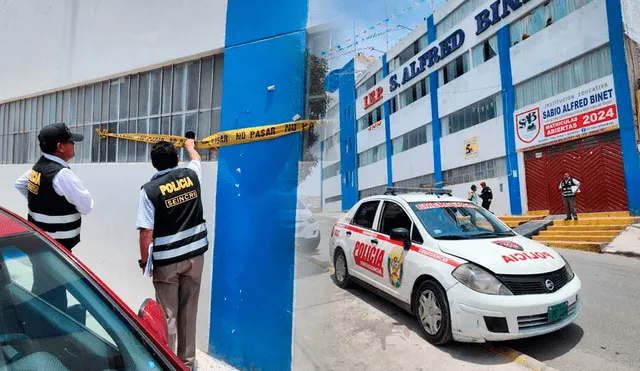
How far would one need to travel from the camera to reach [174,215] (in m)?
2.12

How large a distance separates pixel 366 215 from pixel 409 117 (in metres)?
4.29

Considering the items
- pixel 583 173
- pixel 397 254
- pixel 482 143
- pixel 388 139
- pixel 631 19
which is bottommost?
pixel 397 254

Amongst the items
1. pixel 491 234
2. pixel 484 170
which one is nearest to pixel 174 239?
pixel 491 234

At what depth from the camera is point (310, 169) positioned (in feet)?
7.28

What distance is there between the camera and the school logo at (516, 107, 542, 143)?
11.1 meters

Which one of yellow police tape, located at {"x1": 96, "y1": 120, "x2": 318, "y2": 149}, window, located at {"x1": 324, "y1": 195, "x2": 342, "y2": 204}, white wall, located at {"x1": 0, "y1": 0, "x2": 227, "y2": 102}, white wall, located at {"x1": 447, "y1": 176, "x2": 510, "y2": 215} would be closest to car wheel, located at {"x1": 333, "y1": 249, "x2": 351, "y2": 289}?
window, located at {"x1": 324, "y1": 195, "x2": 342, "y2": 204}

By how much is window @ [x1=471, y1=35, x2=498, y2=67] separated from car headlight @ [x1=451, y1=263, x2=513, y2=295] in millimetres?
10926

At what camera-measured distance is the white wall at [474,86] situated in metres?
11.9

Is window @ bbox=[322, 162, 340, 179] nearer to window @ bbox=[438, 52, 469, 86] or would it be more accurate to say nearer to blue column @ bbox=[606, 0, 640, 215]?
window @ bbox=[438, 52, 469, 86]

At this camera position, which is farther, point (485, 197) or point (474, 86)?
point (474, 86)

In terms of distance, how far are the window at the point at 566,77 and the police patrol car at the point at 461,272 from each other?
8.62 metres

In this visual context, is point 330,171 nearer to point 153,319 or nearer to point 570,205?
point 153,319

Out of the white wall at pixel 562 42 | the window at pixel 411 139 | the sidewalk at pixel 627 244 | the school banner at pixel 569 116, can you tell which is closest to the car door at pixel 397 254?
the window at pixel 411 139

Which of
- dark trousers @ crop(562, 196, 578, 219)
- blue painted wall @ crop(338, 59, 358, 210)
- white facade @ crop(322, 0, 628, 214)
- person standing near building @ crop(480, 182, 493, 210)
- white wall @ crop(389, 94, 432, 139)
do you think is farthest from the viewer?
person standing near building @ crop(480, 182, 493, 210)
